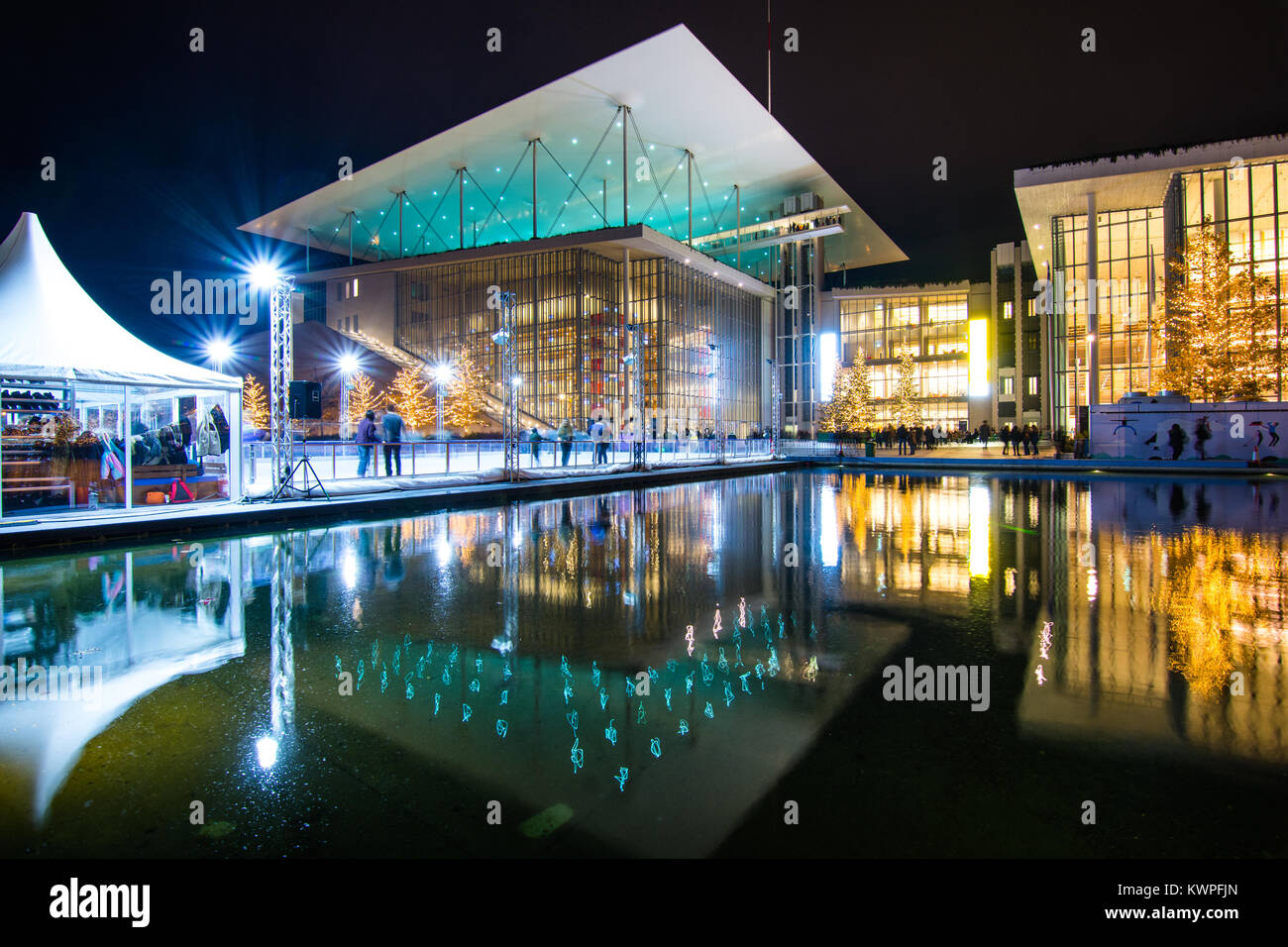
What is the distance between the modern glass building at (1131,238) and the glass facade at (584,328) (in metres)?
22.7

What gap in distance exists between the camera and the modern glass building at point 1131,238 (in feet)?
106

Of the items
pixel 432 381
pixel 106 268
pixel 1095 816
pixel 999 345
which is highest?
pixel 106 268

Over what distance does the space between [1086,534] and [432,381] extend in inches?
1803

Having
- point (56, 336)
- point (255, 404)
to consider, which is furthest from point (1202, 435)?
point (255, 404)

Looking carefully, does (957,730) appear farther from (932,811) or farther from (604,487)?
(604,487)

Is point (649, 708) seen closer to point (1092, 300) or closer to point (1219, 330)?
point (1219, 330)

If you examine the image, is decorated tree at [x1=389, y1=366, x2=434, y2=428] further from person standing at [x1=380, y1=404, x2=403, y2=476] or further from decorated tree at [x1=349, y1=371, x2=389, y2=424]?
person standing at [x1=380, y1=404, x2=403, y2=476]

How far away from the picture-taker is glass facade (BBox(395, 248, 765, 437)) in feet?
158

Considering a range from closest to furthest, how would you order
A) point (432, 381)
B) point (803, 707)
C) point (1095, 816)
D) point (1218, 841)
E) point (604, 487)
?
point (1218, 841)
point (1095, 816)
point (803, 707)
point (604, 487)
point (432, 381)

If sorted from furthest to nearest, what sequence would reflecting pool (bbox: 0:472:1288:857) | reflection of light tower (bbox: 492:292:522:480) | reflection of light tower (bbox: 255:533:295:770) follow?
reflection of light tower (bbox: 492:292:522:480)
reflection of light tower (bbox: 255:533:295:770)
reflecting pool (bbox: 0:472:1288:857)

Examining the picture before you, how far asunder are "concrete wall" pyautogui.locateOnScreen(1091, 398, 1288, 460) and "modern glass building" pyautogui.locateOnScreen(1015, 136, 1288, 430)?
3.39 meters

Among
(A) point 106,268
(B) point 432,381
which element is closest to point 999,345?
(B) point 432,381

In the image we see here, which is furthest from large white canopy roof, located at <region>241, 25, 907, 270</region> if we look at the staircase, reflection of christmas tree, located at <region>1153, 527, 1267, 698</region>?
reflection of christmas tree, located at <region>1153, 527, 1267, 698</region>

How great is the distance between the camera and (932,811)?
2363 millimetres
